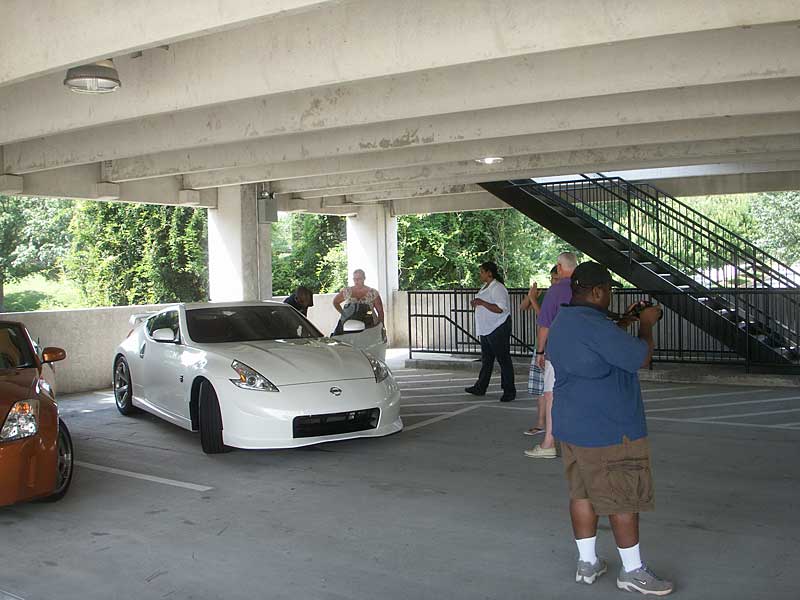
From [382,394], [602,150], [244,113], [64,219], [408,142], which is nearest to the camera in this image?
[382,394]

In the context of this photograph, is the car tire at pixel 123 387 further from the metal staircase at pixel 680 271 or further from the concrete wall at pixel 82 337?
the metal staircase at pixel 680 271

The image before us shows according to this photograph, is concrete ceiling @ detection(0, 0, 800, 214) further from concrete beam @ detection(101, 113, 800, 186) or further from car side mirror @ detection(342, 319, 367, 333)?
car side mirror @ detection(342, 319, 367, 333)

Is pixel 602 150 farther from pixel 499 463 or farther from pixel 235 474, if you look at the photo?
pixel 235 474

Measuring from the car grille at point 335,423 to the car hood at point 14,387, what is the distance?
2185mm

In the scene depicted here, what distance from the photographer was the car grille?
709cm

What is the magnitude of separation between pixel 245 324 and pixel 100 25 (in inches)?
148

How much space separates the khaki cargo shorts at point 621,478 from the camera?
4.04m

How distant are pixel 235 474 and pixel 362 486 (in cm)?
123

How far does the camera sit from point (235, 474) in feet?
22.9

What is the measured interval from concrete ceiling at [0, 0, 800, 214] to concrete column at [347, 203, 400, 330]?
627 cm

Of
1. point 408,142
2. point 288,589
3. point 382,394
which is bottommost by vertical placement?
point 288,589

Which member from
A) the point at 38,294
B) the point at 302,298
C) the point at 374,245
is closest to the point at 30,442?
the point at 302,298

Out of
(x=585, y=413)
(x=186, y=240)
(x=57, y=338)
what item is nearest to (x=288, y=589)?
(x=585, y=413)

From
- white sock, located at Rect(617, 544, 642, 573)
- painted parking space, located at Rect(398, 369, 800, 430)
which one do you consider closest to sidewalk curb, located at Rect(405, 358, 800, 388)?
painted parking space, located at Rect(398, 369, 800, 430)
